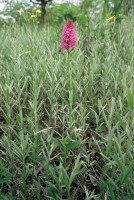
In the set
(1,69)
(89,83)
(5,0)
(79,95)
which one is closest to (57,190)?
(79,95)

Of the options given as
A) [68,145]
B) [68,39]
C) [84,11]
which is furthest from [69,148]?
[84,11]

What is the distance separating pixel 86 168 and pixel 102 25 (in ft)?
7.86

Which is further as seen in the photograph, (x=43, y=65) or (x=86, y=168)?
(x=43, y=65)

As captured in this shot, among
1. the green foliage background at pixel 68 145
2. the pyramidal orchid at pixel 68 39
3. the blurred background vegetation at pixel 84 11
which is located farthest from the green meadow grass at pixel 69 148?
the blurred background vegetation at pixel 84 11

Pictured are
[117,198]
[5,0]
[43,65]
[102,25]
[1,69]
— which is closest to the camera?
[117,198]

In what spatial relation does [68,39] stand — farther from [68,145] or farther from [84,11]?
[84,11]

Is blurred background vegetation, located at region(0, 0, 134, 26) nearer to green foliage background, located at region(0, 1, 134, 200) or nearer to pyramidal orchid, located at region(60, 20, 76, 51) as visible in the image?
green foliage background, located at region(0, 1, 134, 200)

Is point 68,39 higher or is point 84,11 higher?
point 68,39

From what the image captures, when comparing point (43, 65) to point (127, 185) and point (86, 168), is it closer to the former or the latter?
point (86, 168)

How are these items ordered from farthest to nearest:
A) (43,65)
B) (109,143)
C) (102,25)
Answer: (102,25), (43,65), (109,143)

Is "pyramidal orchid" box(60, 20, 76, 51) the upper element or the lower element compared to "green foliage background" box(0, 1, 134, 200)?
upper

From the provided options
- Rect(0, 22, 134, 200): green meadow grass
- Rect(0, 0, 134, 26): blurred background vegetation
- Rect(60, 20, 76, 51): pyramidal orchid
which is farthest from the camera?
Rect(0, 0, 134, 26): blurred background vegetation

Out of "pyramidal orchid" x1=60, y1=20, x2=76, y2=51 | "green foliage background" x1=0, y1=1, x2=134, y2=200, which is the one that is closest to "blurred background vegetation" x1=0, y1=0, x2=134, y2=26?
"green foliage background" x1=0, y1=1, x2=134, y2=200

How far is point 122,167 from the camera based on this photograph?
3.28 feet
